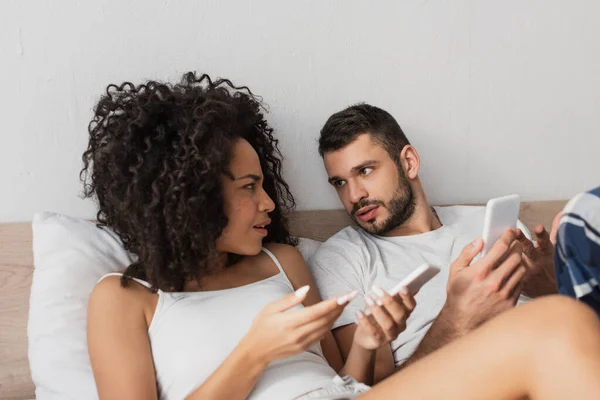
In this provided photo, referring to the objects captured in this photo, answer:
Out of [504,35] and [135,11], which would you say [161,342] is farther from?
[504,35]

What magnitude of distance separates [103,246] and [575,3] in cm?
148

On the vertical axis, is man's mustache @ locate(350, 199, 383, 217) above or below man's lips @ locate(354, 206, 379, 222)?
above

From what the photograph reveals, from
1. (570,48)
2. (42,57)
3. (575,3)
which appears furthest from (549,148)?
(42,57)

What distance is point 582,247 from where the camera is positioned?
0.92 metres

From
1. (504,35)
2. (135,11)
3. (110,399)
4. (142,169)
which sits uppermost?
(135,11)

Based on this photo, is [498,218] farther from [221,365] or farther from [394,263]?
[221,365]

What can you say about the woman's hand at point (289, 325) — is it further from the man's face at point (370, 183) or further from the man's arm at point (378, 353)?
the man's face at point (370, 183)

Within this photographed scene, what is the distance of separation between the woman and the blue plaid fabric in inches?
7.0

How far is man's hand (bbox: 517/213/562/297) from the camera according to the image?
1360 mm

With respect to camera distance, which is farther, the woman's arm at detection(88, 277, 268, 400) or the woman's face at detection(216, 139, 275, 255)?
the woman's face at detection(216, 139, 275, 255)

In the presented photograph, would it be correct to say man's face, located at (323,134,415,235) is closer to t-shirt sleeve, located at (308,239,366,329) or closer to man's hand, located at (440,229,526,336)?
t-shirt sleeve, located at (308,239,366,329)

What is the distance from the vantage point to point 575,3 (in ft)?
6.04

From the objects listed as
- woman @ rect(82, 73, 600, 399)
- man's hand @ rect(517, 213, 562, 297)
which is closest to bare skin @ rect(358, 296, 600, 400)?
A: woman @ rect(82, 73, 600, 399)

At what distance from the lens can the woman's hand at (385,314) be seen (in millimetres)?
1063
